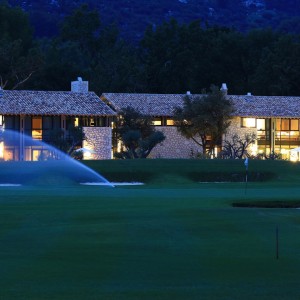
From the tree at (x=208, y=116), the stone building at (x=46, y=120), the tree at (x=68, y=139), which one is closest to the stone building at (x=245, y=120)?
the tree at (x=208, y=116)

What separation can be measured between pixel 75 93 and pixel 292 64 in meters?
30.1

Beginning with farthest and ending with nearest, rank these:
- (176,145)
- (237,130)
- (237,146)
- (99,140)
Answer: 1. (237,130)
2. (176,145)
3. (237,146)
4. (99,140)

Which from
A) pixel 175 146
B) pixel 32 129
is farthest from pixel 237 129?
pixel 32 129

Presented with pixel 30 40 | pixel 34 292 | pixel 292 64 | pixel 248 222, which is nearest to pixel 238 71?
pixel 292 64

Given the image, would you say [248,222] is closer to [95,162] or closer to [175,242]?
[175,242]

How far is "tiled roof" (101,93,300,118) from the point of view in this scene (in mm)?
96438

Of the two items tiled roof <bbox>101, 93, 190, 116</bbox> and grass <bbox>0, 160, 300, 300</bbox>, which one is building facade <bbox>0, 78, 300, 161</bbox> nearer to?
Result: tiled roof <bbox>101, 93, 190, 116</bbox>

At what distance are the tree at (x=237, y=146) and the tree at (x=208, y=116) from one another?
4.46 ft

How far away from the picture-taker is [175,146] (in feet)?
317

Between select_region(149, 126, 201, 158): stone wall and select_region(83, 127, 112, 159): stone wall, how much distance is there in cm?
602

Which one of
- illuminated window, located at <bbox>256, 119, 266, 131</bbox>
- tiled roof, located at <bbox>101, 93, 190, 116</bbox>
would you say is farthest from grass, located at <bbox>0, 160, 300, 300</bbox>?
illuminated window, located at <bbox>256, 119, 266, 131</bbox>

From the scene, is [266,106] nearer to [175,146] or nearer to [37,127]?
[175,146]

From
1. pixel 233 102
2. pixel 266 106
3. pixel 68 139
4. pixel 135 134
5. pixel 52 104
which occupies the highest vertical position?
pixel 233 102

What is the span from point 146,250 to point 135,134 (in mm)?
64582
